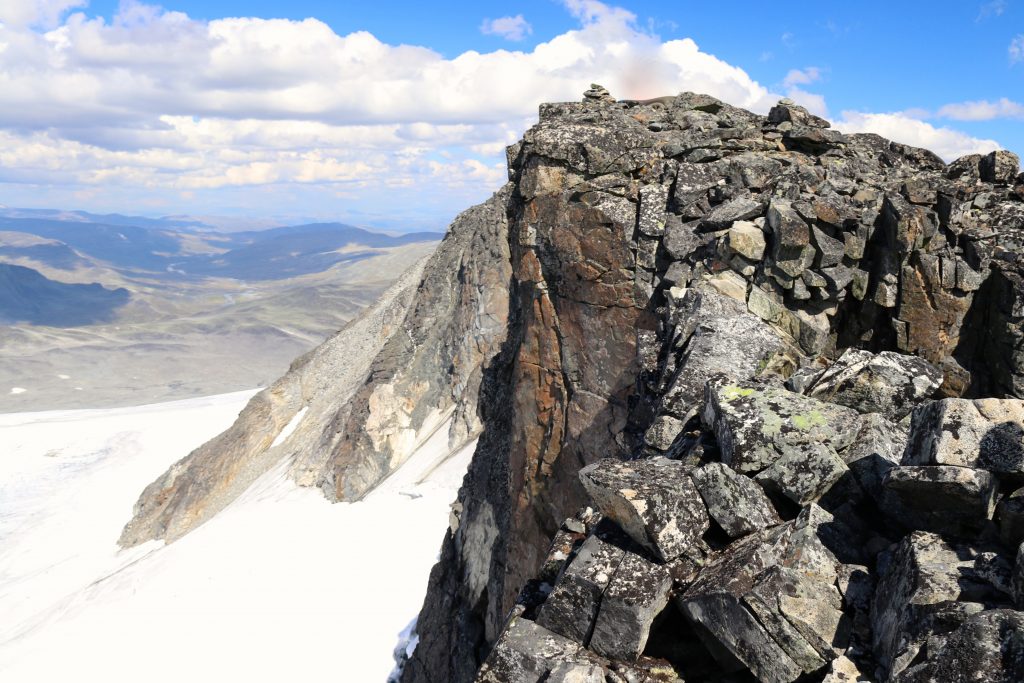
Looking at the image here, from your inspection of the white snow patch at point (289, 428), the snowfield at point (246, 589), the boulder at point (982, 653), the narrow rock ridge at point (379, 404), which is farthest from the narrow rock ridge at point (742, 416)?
the white snow patch at point (289, 428)

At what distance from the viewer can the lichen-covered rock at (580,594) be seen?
802cm

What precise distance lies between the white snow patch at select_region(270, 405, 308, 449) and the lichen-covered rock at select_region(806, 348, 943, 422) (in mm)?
65389

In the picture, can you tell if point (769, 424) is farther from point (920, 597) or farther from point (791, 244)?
point (791, 244)

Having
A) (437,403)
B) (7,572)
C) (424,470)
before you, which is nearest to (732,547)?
(424,470)

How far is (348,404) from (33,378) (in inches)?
6109

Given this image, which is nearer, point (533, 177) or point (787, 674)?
point (787, 674)

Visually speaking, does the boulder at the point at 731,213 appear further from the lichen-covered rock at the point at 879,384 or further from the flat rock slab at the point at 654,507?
the flat rock slab at the point at 654,507

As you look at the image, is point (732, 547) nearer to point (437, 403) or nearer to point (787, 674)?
point (787, 674)

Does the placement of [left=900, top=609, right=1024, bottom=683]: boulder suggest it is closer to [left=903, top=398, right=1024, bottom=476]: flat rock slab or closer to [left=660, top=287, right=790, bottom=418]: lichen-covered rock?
[left=903, top=398, right=1024, bottom=476]: flat rock slab

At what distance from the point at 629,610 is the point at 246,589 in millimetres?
42994

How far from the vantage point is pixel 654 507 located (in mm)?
8250

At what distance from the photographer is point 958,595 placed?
6684 millimetres

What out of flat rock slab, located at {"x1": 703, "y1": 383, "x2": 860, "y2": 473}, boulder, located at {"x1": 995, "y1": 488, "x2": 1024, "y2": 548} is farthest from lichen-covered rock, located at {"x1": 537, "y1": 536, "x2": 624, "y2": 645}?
boulder, located at {"x1": 995, "y1": 488, "x2": 1024, "y2": 548}

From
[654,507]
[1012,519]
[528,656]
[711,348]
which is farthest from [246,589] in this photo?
[1012,519]
